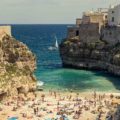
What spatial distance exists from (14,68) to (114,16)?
126 ft

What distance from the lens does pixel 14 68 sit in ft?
211

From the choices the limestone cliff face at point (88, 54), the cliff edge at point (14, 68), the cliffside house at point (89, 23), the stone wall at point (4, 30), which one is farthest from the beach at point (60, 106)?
the cliffside house at point (89, 23)

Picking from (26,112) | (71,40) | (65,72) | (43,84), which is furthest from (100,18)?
(26,112)

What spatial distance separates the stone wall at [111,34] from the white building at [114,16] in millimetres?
2852

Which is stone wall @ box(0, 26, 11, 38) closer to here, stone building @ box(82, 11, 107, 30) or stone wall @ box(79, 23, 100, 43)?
stone wall @ box(79, 23, 100, 43)

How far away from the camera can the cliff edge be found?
59.7 meters

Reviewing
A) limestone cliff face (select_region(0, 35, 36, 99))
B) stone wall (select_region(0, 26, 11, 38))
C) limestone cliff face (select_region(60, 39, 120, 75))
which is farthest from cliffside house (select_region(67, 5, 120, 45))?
stone wall (select_region(0, 26, 11, 38))

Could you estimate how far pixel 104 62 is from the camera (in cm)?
9175

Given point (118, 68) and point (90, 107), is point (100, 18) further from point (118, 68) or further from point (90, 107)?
point (90, 107)

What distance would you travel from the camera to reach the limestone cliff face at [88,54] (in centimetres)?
9069

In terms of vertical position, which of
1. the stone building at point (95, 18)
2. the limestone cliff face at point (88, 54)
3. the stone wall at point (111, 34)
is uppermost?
the stone building at point (95, 18)

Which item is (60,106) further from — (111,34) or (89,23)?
(89,23)

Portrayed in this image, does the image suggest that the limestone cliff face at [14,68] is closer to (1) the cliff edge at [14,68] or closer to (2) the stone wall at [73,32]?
(1) the cliff edge at [14,68]

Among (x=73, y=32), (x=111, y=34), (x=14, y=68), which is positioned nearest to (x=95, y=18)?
(x=73, y=32)
